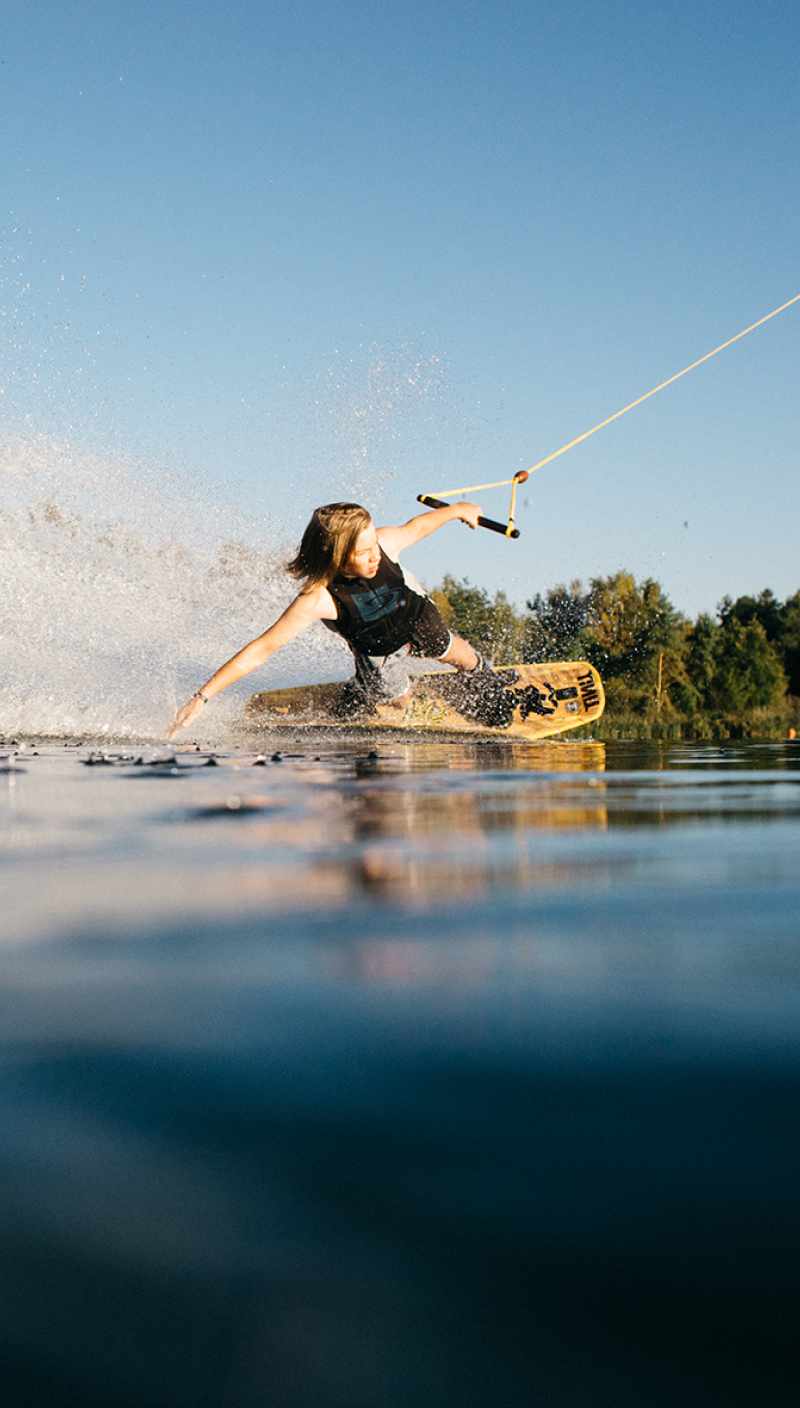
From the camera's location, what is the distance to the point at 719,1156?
50.4 inches

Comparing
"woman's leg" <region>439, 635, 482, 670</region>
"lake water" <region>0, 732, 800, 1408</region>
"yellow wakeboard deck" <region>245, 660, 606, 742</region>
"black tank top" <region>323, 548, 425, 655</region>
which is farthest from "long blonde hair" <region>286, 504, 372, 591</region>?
"lake water" <region>0, 732, 800, 1408</region>

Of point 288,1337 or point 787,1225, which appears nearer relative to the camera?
point 288,1337

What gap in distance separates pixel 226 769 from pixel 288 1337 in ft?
25.8

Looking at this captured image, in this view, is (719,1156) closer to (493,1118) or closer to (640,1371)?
(493,1118)

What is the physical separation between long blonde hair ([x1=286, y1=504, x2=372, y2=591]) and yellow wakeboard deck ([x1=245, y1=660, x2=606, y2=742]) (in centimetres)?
432

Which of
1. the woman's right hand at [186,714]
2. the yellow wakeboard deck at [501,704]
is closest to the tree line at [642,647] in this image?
the yellow wakeboard deck at [501,704]

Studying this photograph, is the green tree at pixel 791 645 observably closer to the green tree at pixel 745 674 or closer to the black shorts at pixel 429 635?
the green tree at pixel 745 674

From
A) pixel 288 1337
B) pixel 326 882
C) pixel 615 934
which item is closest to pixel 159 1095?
pixel 288 1337

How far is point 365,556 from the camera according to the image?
382 inches

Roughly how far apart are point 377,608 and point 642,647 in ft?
191

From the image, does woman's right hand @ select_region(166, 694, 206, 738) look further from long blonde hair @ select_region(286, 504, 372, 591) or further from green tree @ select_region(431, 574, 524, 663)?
green tree @ select_region(431, 574, 524, 663)

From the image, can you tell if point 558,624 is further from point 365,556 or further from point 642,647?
point 365,556

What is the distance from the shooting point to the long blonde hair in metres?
9.46

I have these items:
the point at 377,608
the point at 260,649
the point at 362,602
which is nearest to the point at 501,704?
the point at 377,608
